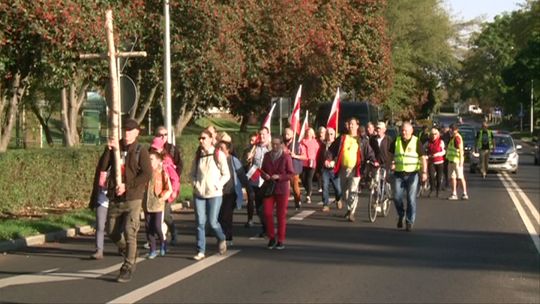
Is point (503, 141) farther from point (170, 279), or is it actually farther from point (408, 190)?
point (170, 279)

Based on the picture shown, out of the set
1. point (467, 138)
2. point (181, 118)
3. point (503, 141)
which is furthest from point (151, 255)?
point (467, 138)

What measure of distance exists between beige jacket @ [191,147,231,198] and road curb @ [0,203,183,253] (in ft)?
10.2

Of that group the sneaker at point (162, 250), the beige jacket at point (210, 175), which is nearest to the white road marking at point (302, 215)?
the sneaker at point (162, 250)

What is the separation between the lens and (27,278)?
11539 mm

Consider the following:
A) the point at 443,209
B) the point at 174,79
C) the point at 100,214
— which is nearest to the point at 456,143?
the point at 443,209

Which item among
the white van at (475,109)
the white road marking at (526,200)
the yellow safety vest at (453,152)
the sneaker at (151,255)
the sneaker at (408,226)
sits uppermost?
the yellow safety vest at (453,152)

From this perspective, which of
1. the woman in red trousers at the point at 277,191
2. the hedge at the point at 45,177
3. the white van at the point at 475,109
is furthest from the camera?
the white van at the point at 475,109

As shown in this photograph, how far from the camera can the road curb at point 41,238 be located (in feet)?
47.2

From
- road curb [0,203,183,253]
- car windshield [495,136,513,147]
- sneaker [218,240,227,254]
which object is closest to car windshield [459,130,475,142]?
car windshield [495,136,513,147]

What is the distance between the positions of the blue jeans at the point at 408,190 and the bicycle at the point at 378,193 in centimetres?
139

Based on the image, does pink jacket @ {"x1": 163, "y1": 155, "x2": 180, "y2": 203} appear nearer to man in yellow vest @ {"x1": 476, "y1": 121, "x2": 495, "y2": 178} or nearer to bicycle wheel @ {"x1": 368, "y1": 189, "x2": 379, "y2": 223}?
bicycle wheel @ {"x1": 368, "y1": 189, "x2": 379, "y2": 223}

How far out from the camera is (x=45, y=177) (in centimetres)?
1903

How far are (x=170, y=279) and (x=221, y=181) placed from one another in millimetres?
2142

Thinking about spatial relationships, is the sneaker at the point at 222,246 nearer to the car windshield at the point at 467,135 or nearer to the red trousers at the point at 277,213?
the red trousers at the point at 277,213
